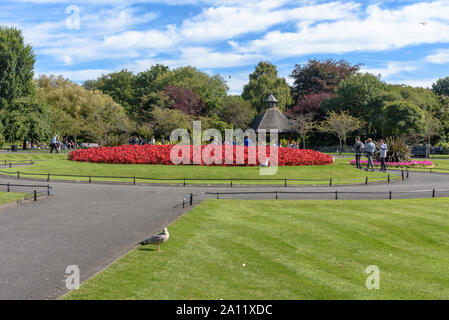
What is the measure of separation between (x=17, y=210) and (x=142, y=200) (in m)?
4.75

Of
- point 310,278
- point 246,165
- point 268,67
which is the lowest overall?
point 310,278

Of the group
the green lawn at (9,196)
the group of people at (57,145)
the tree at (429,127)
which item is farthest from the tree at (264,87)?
the green lawn at (9,196)

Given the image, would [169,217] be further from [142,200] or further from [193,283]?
[193,283]

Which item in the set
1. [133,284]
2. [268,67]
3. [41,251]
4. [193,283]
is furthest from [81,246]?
[268,67]

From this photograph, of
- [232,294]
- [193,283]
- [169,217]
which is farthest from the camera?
[169,217]

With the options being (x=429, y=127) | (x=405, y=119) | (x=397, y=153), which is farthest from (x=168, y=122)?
(x=429, y=127)

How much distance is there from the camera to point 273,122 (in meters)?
70.0

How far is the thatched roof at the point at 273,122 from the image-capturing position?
228 ft

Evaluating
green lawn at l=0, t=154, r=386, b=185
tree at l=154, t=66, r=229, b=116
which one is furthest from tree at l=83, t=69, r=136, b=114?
green lawn at l=0, t=154, r=386, b=185

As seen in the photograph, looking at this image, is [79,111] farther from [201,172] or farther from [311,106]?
[201,172]

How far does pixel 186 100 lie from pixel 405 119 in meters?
35.1

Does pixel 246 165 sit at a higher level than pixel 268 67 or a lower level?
lower

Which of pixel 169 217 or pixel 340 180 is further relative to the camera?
pixel 340 180

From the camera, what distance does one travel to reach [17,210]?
14.8 m
